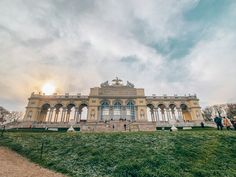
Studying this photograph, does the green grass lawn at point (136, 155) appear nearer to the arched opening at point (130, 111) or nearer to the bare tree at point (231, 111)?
the arched opening at point (130, 111)

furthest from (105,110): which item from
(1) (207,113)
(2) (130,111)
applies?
(1) (207,113)

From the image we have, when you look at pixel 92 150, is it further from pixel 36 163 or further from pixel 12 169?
pixel 12 169

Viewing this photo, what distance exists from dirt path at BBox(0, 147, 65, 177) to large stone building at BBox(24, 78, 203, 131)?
3923 cm

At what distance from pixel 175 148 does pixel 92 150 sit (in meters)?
6.60

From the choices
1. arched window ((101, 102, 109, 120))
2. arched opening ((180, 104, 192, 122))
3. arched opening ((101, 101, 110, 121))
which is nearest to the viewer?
arched opening ((101, 101, 110, 121))

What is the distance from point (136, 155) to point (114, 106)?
4252cm

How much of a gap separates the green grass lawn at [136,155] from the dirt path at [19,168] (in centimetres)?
61

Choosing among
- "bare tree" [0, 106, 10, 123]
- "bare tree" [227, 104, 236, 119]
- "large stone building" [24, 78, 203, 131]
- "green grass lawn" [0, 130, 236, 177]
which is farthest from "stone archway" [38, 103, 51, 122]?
"bare tree" [227, 104, 236, 119]

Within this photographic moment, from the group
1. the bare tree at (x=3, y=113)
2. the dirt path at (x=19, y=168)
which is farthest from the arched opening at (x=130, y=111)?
the bare tree at (x=3, y=113)

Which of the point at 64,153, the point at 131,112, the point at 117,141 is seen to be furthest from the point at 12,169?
the point at 131,112

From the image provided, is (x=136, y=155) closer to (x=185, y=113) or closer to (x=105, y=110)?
(x=105, y=110)

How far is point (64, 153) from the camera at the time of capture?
1347 cm

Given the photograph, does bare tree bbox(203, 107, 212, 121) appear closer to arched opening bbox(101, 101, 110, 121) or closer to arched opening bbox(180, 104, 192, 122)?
arched opening bbox(180, 104, 192, 122)

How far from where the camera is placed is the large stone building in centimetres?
5325
